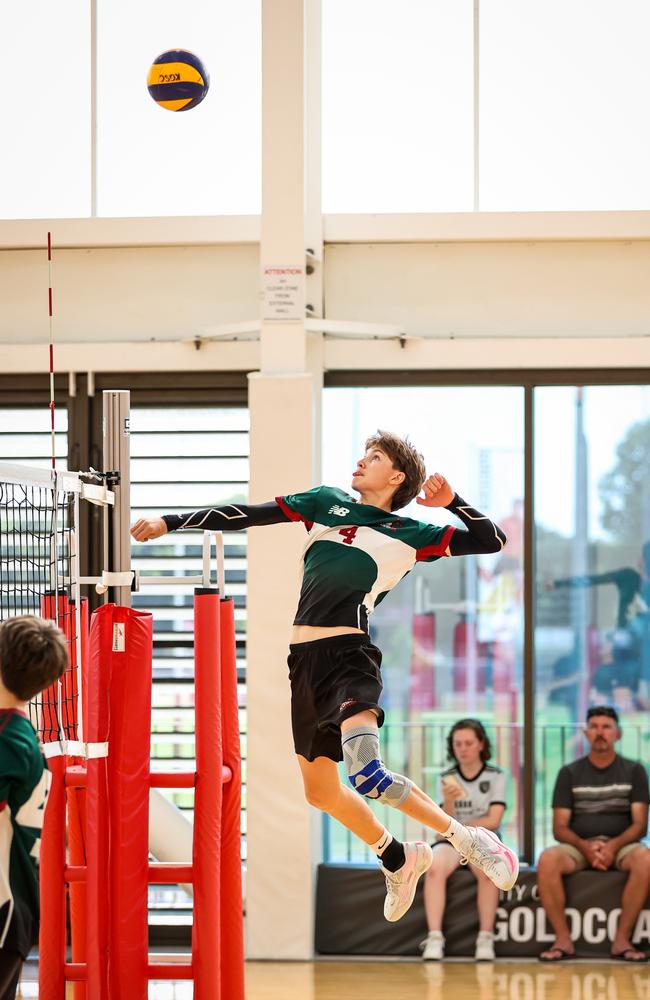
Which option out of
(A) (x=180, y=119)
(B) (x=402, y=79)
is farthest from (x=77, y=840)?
(B) (x=402, y=79)

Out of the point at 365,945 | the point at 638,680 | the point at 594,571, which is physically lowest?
the point at 365,945

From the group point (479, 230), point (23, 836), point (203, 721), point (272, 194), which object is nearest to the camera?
point (23, 836)

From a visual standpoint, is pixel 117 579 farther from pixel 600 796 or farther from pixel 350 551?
pixel 600 796

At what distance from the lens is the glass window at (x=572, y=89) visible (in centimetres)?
585

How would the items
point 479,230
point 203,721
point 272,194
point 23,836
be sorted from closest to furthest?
point 23,836 < point 203,721 < point 272,194 < point 479,230

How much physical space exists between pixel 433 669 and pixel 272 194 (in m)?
2.47

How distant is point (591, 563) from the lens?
19.8ft

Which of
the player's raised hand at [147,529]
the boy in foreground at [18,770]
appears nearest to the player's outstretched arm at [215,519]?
the player's raised hand at [147,529]

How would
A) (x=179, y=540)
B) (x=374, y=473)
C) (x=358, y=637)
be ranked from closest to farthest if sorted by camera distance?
(x=358, y=637)
(x=374, y=473)
(x=179, y=540)

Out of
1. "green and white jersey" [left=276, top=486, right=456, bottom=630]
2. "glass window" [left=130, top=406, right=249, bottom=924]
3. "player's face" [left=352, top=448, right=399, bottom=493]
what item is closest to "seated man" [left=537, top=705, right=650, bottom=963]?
"glass window" [left=130, top=406, right=249, bottom=924]

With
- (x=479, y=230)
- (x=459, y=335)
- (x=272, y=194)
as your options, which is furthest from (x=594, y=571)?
(x=272, y=194)

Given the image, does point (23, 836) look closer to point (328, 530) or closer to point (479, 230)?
point (328, 530)

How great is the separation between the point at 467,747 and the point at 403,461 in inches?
95.3

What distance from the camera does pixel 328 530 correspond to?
374 centimetres
